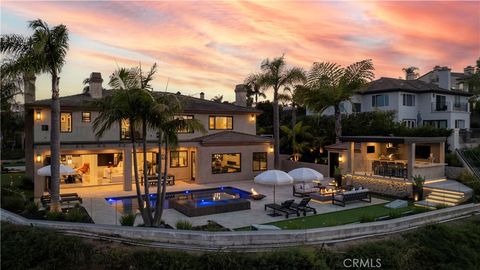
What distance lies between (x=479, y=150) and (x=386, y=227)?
1721 centimetres

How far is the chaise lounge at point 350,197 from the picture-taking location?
19.4 m

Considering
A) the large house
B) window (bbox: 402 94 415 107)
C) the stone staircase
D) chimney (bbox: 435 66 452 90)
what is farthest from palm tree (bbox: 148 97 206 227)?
chimney (bbox: 435 66 452 90)

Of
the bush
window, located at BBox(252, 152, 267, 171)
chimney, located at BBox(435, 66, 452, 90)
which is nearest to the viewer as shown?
the bush

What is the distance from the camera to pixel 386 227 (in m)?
14.3

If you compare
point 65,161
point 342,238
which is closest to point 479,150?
point 342,238

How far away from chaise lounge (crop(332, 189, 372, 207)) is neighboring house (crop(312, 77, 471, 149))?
59.6ft

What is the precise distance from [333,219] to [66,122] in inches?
728

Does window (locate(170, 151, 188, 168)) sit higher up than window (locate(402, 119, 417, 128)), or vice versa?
window (locate(402, 119, 417, 128))

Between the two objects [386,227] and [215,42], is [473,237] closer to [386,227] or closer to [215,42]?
[386,227]

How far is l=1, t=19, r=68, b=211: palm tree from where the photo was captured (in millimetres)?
15070

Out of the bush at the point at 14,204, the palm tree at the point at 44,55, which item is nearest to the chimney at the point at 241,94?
the palm tree at the point at 44,55

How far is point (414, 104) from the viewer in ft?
124

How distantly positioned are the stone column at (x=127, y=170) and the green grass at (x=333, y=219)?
39.2 feet

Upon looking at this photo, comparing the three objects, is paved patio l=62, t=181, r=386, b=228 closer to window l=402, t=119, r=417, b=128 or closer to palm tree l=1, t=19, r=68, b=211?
palm tree l=1, t=19, r=68, b=211
